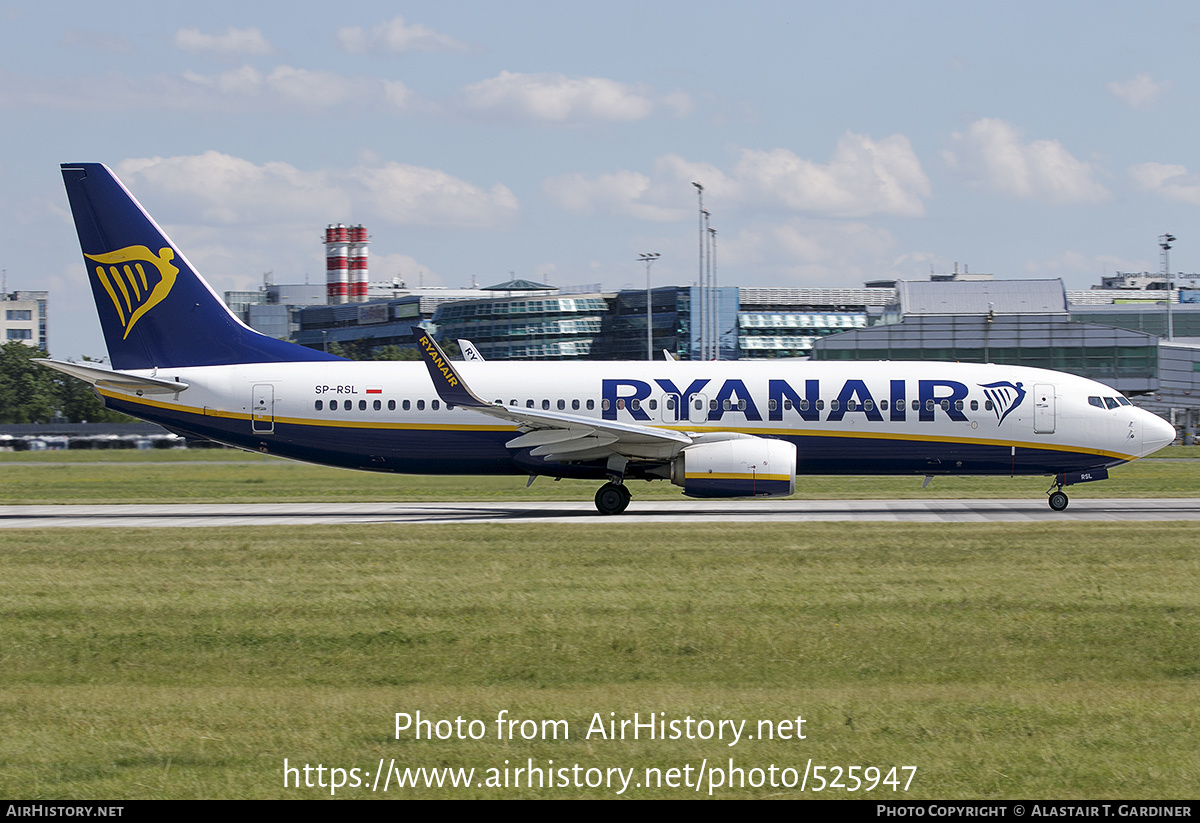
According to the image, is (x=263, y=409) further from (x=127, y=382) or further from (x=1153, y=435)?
(x=1153, y=435)

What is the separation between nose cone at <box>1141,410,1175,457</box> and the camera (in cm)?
3005

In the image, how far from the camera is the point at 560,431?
2917 cm

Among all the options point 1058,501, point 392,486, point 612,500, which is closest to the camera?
point 612,500

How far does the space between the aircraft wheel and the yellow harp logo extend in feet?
42.0

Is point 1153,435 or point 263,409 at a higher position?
point 263,409

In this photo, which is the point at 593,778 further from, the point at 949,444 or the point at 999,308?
the point at 999,308

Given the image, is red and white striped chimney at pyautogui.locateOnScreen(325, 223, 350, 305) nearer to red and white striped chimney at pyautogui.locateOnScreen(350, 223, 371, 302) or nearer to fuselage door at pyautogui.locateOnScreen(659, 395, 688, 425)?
red and white striped chimney at pyautogui.locateOnScreen(350, 223, 371, 302)

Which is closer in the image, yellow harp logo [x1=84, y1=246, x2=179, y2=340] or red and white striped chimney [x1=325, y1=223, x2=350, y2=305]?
yellow harp logo [x1=84, y1=246, x2=179, y2=340]

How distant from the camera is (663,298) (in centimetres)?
13725

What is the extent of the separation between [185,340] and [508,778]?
25.5 metres

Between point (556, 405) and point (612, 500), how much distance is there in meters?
3.10

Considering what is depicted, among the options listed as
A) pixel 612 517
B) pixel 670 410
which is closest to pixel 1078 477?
pixel 670 410

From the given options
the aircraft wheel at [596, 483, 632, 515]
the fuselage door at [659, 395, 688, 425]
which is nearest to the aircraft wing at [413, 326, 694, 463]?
the fuselage door at [659, 395, 688, 425]

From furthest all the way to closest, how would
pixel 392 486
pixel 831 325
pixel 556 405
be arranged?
1. pixel 831 325
2. pixel 392 486
3. pixel 556 405
